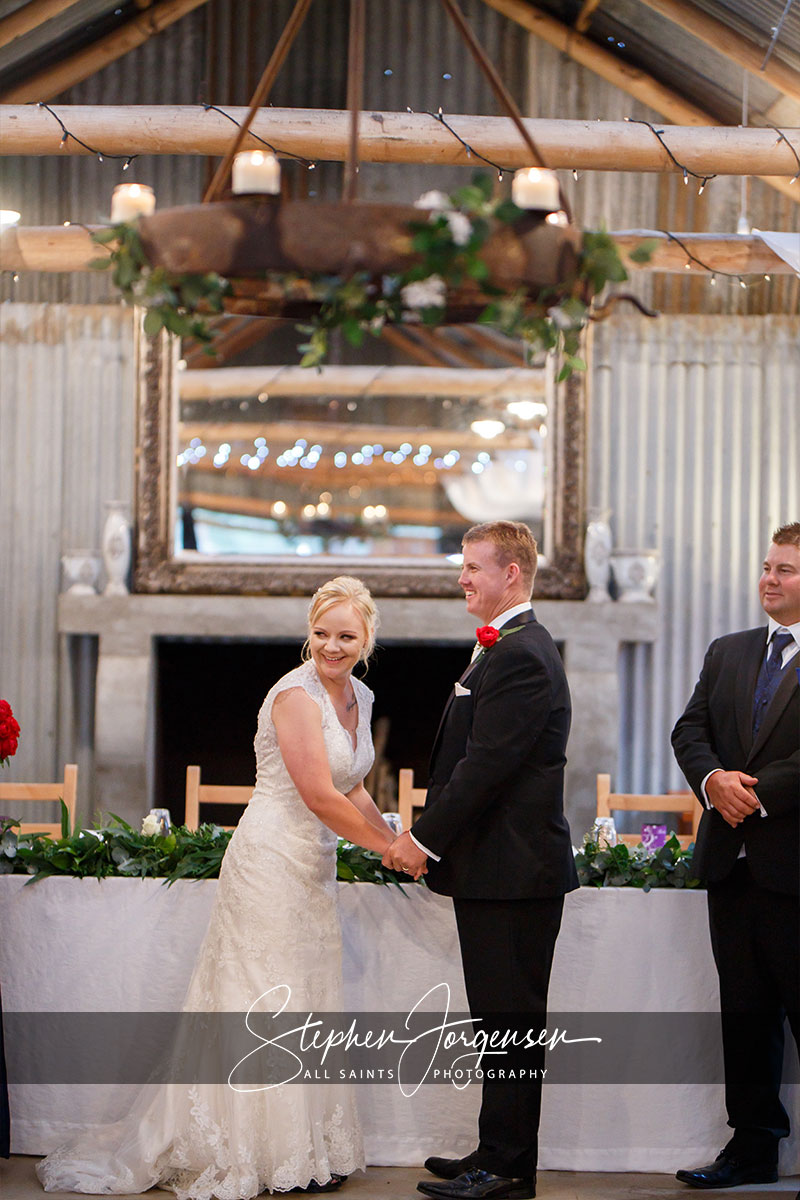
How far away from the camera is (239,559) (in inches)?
344

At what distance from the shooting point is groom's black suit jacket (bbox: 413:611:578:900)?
3252mm

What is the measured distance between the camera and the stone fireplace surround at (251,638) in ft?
27.6

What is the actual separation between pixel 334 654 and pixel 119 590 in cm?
537

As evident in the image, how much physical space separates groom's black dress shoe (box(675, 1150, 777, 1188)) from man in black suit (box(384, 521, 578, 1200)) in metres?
0.50

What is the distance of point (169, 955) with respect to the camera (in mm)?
3736

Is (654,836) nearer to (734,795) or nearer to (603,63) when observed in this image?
(734,795)

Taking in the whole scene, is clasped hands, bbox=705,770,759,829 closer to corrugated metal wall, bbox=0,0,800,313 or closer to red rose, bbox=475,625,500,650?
red rose, bbox=475,625,500,650

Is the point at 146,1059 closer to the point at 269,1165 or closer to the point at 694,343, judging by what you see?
the point at 269,1165

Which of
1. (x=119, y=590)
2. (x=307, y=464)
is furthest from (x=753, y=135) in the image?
(x=119, y=590)

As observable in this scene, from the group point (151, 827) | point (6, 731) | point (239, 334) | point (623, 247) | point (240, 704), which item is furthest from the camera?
point (240, 704)

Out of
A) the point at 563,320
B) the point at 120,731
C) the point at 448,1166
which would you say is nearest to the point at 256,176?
the point at 563,320

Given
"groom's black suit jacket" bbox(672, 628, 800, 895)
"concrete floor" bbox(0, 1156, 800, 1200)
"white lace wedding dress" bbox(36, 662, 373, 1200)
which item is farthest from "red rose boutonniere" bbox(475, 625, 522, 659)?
"concrete floor" bbox(0, 1156, 800, 1200)

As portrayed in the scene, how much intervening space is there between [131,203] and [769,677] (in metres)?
2.14

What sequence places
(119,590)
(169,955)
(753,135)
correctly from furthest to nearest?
(119,590) → (753,135) → (169,955)
